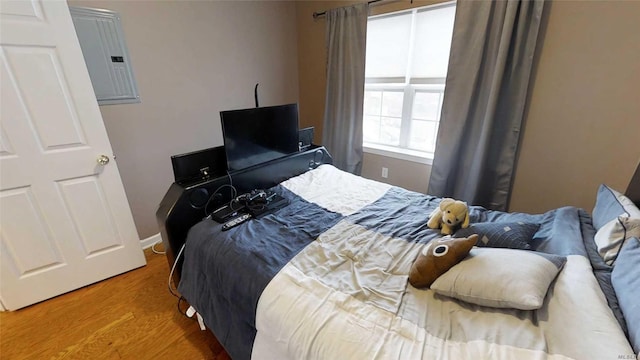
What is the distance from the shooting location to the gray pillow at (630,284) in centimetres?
71

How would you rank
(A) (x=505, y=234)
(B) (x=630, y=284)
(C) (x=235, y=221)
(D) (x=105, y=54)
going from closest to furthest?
(B) (x=630, y=284), (A) (x=505, y=234), (C) (x=235, y=221), (D) (x=105, y=54)

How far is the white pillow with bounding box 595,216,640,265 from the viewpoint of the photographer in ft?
3.15

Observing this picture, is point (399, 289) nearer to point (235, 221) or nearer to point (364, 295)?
point (364, 295)

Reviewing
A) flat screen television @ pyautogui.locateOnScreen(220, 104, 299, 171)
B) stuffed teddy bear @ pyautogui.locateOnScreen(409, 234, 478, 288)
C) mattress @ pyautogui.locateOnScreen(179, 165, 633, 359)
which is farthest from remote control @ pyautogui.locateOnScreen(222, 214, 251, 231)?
stuffed teddy bear @ pyautogui.locateOnScreen(409, 234, 478, 288)

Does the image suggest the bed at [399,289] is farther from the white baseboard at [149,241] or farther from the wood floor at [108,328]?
the white baseboard at [149,241]

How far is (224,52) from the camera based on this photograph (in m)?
2.52

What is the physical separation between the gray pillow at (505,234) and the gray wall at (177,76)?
7.76 ft

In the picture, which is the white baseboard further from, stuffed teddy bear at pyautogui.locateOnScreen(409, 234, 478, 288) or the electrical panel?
stuffed teddy bear at pyautogui.locateOnScreen(409, 234, 478, 288)

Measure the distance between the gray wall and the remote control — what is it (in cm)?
131

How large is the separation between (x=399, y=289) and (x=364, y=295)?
0.14 m

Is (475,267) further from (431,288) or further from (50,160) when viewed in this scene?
(50,160)

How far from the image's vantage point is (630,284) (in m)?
0.81

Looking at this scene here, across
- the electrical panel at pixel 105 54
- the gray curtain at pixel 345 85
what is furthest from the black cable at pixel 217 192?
the gray curtain at pixel 345 85

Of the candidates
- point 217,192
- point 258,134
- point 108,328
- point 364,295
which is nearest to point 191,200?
point 217,192
